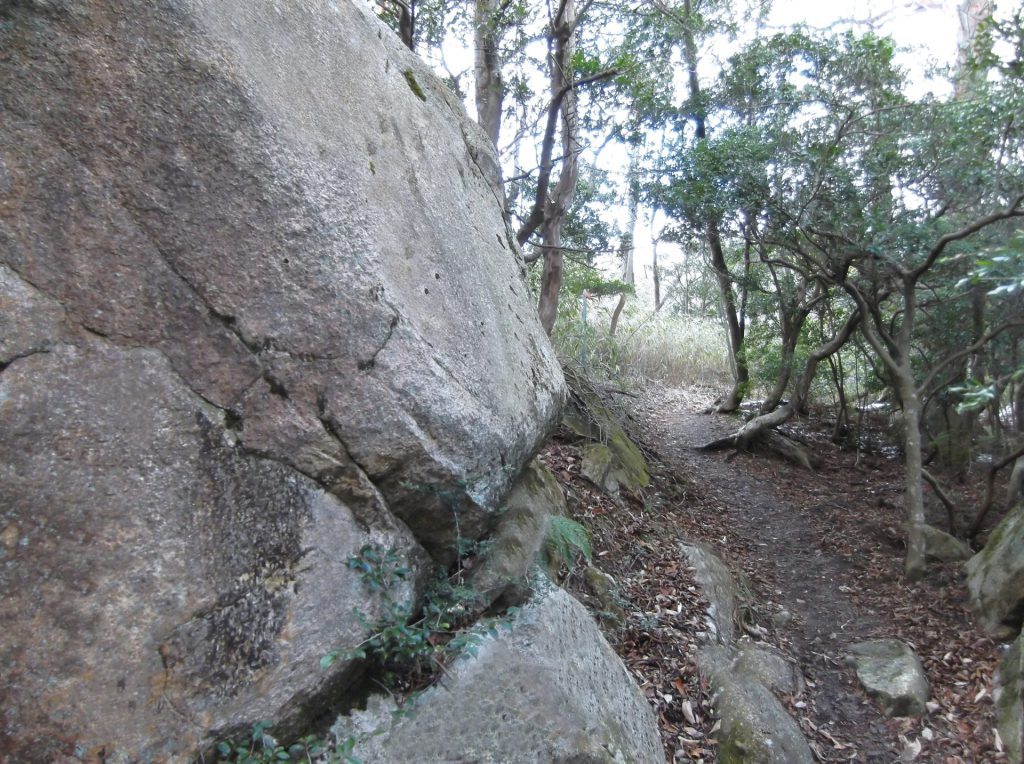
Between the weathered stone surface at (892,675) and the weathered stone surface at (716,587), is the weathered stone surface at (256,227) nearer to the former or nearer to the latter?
the weathered stone surface at (716,587)

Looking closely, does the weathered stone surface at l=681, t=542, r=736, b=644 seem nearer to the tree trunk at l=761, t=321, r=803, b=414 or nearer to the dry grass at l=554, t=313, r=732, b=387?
the dry grass at l=554, t=313, r=732, b=387

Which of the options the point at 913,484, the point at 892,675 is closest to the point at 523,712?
the point at 892,675

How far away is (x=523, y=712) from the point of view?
101 inches

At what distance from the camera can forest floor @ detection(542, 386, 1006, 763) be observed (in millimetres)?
4000

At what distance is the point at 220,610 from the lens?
2168mm

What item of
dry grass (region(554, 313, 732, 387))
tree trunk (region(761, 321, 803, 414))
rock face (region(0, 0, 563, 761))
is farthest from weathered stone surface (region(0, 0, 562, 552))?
tree trunk (region(761, 321, 803, 414))

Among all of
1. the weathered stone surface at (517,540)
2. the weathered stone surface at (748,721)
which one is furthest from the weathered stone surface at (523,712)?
the weathered stone surface at (748,721)

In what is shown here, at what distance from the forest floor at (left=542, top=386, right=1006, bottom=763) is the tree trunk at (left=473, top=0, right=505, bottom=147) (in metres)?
3.84

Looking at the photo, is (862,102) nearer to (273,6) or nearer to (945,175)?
(945,175)

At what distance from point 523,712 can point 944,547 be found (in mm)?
5231

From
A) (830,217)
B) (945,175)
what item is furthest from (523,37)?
(945,175)

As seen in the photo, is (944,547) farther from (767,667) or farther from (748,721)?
(748,721)

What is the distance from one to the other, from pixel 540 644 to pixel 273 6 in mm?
3010

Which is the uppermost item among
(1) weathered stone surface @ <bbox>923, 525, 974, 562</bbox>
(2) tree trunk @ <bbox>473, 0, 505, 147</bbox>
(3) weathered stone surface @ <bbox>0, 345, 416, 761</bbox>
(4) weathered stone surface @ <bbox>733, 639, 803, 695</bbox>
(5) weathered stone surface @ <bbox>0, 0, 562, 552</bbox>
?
(2) tree trunk @ <bbox>473, 0, 505, 147</bbox>
